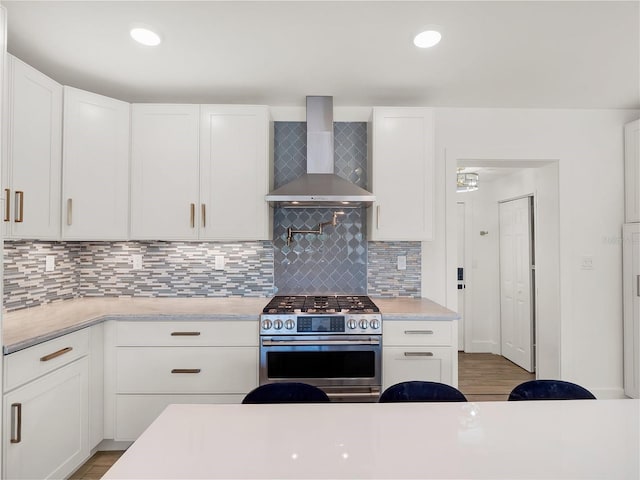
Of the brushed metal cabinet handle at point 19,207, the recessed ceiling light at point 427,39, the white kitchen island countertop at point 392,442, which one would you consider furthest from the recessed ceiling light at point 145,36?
the white kitchen island countertop at point 392,442

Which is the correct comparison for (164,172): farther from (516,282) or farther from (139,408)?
(516,282)

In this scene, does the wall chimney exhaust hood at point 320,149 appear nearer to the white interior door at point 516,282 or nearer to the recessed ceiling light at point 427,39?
the recessed ceiling light at point 427,39

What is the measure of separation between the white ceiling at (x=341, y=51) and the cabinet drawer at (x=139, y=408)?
85.7 inches

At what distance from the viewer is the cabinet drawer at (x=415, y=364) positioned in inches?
91.1

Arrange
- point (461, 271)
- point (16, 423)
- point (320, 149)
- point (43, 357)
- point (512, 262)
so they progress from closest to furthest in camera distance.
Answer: point (16, 423)
point (43, 357)
point (320, 149)
point (512, 262)
point (461, 271)

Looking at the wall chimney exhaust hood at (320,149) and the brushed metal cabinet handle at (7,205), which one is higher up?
the wall chimney exhaust hood at (320,149)

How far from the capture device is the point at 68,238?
2.37 meters

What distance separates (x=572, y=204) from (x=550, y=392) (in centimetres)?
234

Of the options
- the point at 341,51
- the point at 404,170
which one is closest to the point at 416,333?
the point at 404,170

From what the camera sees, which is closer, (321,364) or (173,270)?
(321,364)

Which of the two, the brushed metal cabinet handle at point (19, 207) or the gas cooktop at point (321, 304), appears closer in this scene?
the brushed metal cabinet handle at point (19, 207)

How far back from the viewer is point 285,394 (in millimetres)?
1282

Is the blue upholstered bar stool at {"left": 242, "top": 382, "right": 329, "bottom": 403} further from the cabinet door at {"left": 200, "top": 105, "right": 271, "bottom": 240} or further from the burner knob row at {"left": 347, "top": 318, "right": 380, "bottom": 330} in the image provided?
the cabinet door at {"left": 200, "top": 105, "right": 271, "bottom": 240}

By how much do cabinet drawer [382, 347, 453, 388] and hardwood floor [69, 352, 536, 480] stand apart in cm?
120
